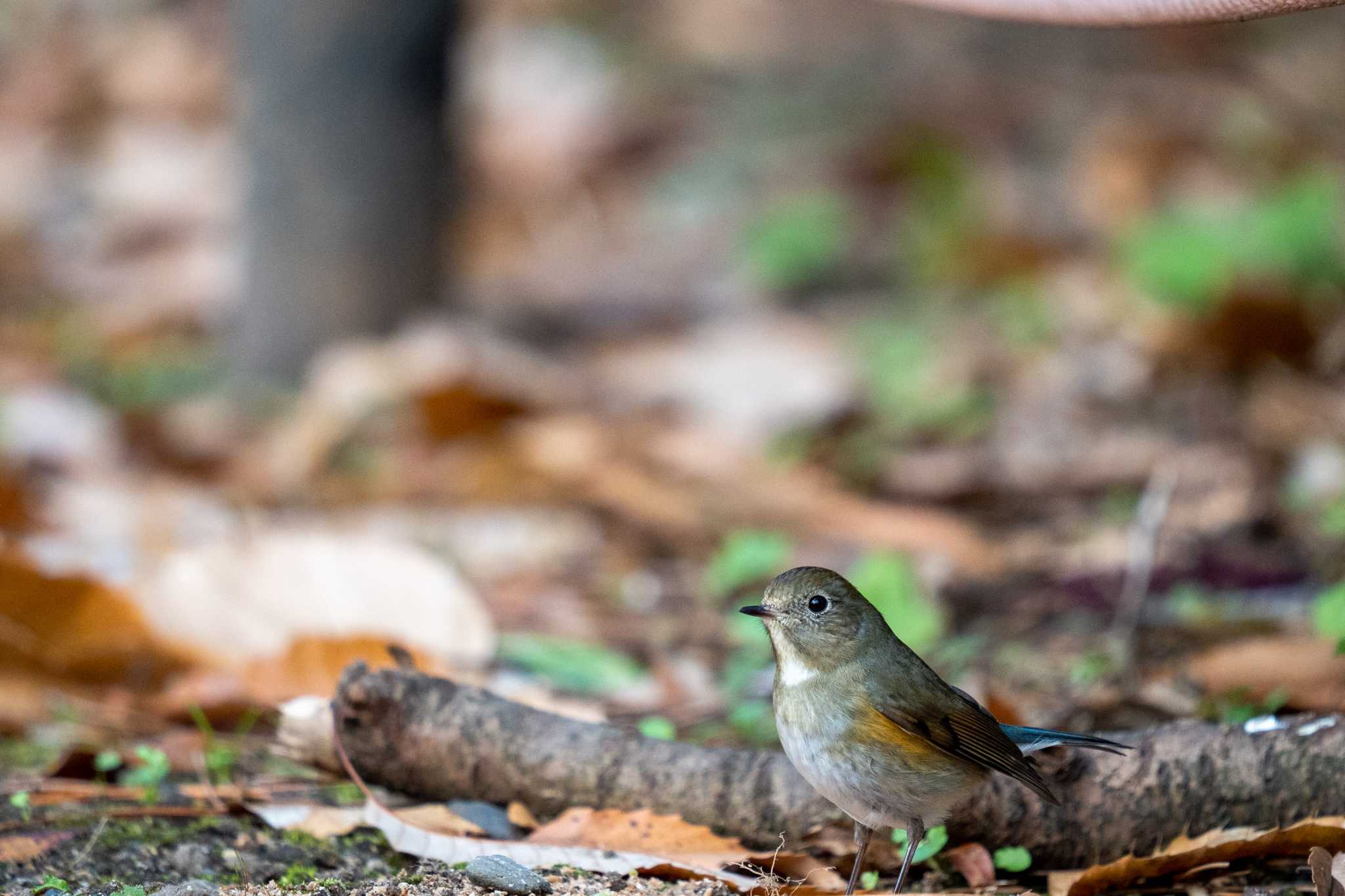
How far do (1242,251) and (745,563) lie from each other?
2955 mm

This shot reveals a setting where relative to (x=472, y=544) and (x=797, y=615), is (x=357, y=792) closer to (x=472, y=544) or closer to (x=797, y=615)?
Result: (x=797, y=615)

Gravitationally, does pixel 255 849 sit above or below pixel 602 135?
below

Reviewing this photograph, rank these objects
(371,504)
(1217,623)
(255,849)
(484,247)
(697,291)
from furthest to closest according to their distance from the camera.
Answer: (484,247) → (697,291) → (371,504) → (1217,623) → (255,849)

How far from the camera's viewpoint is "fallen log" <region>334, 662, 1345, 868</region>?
2.30 metres

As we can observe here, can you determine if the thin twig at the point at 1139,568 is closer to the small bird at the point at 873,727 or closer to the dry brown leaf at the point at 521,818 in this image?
the small bird at the point at 873,727

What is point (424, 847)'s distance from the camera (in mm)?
2275

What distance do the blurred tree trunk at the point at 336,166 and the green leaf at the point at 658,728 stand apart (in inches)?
124

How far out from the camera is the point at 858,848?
2330 mm

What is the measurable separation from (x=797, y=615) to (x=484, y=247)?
616 cm

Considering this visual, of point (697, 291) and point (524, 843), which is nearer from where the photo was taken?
point (524, 843)

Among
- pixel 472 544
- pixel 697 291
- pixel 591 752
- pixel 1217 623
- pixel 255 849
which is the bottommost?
pixel 255 849

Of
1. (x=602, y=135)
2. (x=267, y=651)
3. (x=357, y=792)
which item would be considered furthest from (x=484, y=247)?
(x=357, y=792)

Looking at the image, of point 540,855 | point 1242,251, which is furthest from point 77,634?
point 1242,251

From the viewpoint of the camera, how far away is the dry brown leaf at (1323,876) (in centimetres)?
195
